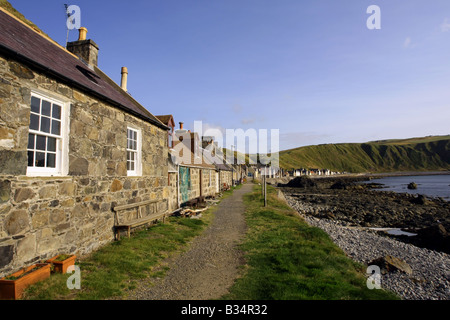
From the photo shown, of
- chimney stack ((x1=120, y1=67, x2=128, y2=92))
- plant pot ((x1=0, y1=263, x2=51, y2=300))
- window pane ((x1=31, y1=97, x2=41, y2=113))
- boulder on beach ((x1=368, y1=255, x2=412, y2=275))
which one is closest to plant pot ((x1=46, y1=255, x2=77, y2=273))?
plant pot ((x1=0, y1=263, x2=51, y2=300))

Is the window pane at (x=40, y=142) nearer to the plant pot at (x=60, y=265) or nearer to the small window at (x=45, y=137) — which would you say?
the small window at (x=45, y=137)

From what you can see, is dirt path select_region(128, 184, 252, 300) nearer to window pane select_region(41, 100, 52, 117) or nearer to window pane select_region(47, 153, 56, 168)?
window pane select_region(47, 153, 56, 168)

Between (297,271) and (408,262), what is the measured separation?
7049 mm

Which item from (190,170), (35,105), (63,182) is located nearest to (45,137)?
(35,105)

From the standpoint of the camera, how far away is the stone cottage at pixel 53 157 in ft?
15.4

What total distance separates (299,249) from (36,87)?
26.2 feet

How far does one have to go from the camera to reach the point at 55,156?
6.02 m

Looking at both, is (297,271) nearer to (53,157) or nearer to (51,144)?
(53,157)

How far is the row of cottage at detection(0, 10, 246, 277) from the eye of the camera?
185 inches

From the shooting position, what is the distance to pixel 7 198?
4590mm

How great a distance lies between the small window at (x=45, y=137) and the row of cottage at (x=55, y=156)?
21 millimetres

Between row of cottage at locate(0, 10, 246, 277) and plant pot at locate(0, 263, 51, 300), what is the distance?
0.23m
